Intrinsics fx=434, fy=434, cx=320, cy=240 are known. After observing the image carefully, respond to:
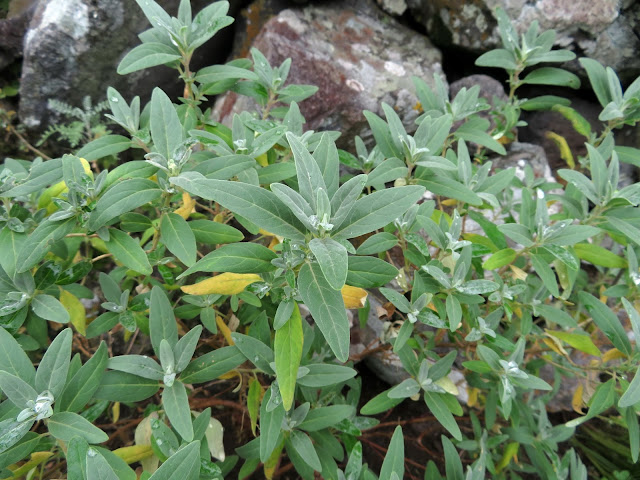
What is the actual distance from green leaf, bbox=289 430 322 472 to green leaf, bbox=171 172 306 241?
0.87m

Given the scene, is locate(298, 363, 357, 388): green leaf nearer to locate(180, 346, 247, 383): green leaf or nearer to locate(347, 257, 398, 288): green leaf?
locate(180, 346, 247, 383): green leaf

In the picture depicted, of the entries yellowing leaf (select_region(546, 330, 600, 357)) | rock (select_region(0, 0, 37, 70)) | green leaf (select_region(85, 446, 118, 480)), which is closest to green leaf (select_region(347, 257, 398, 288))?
green leaf (select_region(85, 446, 118, 480))

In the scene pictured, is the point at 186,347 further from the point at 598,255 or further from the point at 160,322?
the point at 598,255

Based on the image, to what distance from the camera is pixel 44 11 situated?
2.67 meters

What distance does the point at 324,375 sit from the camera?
155 cm

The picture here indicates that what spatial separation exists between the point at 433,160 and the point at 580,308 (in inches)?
50.1

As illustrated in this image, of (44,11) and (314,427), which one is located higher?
(44,11)

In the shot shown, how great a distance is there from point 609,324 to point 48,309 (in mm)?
2060

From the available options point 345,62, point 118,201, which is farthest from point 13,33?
point 118,201

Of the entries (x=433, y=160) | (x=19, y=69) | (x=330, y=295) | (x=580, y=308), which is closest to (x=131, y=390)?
(x=330, y=295)

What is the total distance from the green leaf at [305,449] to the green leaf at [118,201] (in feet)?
3.31

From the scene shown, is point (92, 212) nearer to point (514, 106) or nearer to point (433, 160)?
point (433, 160)

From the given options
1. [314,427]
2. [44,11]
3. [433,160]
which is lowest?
[314,427]

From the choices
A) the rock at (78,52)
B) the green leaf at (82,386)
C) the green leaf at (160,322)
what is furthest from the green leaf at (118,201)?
the rock at (78,52)
